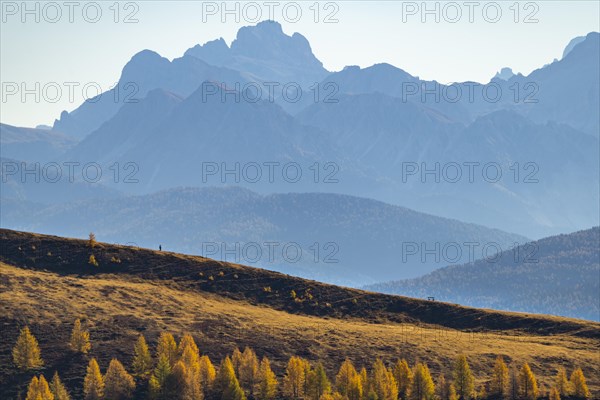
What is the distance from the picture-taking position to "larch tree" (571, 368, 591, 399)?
12669 cm

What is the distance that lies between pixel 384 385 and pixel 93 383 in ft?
109

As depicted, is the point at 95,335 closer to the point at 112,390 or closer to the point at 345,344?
the point at 112,390

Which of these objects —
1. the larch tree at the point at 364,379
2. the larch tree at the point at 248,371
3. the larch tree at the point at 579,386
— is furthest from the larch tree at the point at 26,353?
the larch tree at the point at 579,386

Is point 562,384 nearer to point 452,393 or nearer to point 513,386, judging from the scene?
A: point 513,386

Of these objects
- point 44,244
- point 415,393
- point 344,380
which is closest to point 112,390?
point 344,380

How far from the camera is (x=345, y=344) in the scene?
141500 millimetres

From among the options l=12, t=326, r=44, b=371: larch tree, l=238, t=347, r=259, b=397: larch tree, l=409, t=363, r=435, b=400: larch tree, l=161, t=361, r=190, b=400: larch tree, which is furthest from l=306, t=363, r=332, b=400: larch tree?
l=12, t=326, r=44, b=371: larch tree

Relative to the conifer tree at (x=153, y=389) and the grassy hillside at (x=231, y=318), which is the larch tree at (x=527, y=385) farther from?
the conifer tree at (x=153, y=389)

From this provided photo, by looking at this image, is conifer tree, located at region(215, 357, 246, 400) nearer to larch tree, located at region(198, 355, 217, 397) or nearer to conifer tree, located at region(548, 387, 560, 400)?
larch tree, located at region(198, 355, 217, 397)

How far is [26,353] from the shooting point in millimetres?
120625

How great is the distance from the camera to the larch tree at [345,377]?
120m

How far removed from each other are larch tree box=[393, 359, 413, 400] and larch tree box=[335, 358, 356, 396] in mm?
5522

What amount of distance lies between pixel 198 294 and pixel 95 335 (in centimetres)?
3105

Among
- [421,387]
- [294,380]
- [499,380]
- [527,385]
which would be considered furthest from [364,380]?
[527,385]
